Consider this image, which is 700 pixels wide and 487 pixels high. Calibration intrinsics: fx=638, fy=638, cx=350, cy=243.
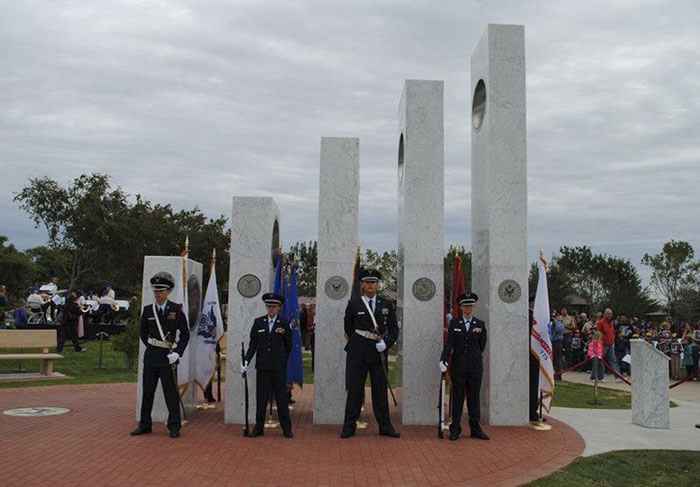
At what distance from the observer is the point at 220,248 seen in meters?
42.2

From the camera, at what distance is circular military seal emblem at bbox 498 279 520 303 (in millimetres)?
9602

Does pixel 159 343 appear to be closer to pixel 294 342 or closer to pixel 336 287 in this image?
pixel 294 342

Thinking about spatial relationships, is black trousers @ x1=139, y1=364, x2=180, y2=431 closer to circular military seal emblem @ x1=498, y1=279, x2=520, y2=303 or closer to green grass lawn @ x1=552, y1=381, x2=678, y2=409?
circular military seal emblem @ x1=498, y1=279, x2=520, y2=303

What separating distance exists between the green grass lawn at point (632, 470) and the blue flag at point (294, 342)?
4.54 meters

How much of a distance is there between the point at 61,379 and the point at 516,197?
10669 mm

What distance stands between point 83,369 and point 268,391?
9.33 m

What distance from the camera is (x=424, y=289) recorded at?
963 cm

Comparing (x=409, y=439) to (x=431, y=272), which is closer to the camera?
(x=409, y=439)

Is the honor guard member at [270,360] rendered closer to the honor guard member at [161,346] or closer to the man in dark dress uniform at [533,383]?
the honor guard member at [161,346]

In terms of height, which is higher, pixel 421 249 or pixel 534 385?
pixel 421 249

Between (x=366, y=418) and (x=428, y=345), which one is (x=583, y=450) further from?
(x=366, y=418)

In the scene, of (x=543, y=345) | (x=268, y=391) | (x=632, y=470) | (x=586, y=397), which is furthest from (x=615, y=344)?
(x=268, y=391)

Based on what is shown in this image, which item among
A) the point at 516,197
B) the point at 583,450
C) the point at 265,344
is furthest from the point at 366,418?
the point at 516,197

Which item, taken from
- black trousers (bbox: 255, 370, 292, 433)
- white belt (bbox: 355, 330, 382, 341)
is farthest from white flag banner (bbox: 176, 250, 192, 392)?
white belt (bbox: 355, 330, 382, 341)
